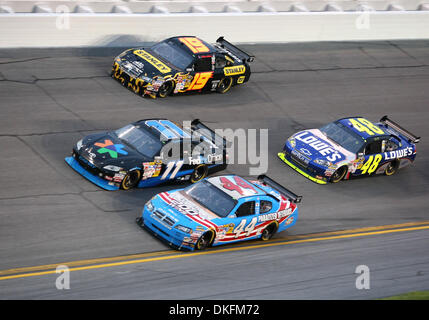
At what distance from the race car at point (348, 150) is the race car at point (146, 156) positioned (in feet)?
6.89

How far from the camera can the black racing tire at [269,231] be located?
1622 cm

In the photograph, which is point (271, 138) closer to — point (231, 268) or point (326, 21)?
point (231, 268)

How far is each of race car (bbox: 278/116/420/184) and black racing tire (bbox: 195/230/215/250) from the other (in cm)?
491

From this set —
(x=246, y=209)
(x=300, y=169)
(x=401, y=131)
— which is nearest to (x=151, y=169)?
(x=246, y=209)

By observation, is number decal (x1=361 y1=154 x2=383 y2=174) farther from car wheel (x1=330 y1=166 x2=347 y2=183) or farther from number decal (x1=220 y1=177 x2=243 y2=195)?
number decal (x1=220 y1=177 x2=243 y2=195)

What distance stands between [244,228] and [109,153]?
3.49 m

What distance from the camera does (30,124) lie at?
19547 millimetres

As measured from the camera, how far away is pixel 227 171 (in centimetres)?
1906

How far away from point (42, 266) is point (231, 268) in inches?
137

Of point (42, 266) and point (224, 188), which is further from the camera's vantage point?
point (224, 188)

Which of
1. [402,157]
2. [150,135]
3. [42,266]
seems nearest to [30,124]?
[150,135]

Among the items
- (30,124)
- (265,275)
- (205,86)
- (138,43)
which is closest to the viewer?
(265,275)

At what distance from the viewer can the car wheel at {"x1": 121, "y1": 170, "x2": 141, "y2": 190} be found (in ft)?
55.0

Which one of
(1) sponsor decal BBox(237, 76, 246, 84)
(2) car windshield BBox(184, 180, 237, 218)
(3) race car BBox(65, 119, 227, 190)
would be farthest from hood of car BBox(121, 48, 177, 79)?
(2) car windshield BBox(184, 180, 237, 218)
